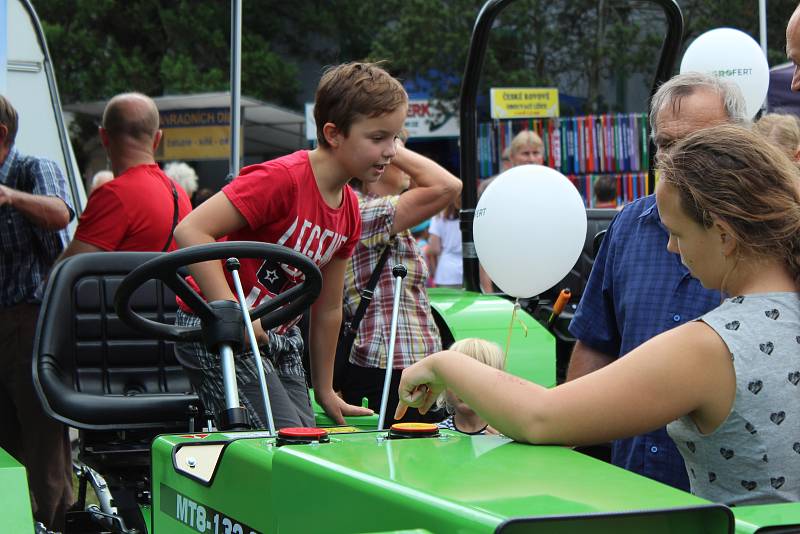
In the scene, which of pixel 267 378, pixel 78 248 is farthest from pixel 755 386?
pixel 78 248

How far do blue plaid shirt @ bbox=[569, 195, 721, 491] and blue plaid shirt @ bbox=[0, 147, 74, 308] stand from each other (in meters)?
2.32

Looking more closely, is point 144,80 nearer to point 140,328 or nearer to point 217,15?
point 217,15

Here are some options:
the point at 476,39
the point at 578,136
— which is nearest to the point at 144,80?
the point at 578,136

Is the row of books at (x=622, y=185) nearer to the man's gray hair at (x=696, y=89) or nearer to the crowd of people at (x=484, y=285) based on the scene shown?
the crowd of people at (x=484, y=285)

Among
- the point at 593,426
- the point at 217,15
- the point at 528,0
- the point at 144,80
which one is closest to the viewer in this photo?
the point at 593,426

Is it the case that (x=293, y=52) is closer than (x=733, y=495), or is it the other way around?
(x=733, y=495)

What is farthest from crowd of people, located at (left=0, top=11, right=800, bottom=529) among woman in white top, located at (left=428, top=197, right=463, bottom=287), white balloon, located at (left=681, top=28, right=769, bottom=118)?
woman in white top, located at (left=428, top=197, right=463, bottom=287)

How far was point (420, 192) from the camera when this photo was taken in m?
4.22

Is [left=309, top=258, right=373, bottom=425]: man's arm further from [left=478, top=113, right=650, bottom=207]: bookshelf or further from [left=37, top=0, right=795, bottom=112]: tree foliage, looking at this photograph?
[left=37, top=0, right=795, bottom=112]: tree foliage

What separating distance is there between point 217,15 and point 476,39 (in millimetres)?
14887

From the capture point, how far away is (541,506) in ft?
3.96

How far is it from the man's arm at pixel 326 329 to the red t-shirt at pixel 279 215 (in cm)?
28

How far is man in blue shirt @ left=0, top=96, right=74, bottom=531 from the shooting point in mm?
4164

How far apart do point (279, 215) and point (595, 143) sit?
7302 millimetres
